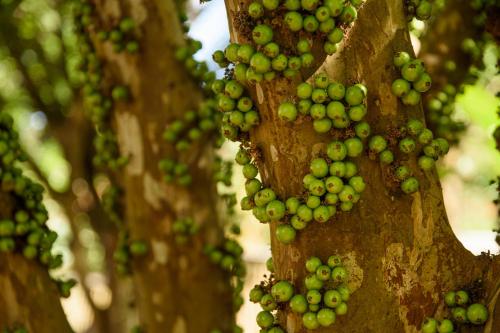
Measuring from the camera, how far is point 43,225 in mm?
3104

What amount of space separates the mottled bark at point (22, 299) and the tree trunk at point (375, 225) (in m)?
1.36

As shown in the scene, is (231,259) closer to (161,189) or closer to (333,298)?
(161,189)

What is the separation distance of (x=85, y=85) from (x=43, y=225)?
113cm

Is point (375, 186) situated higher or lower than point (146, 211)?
lower

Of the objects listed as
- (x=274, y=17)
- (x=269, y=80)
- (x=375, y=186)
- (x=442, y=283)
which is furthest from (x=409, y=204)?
(x=274, y=17)

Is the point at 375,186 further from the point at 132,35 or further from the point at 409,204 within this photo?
the point at 132,35

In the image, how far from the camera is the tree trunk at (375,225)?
200 centimetres

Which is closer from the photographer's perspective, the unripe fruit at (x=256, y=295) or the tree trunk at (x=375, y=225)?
the tree trunk at (x=375, y=225)

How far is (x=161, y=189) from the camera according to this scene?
3.70 metres

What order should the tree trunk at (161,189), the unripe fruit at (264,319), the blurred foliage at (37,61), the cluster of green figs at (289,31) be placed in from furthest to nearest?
1. the blurred foliage at (37,61)
2. the tree trunk at (161,189)
3. the unripe fruit at (264,319)
4. the cluster of green figs at (289,31)

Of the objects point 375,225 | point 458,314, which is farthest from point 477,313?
point 375,225

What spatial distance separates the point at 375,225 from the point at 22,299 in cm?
183

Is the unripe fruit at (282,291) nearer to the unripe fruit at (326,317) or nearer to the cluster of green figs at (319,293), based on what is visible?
the cluster of green figs at (319,293)

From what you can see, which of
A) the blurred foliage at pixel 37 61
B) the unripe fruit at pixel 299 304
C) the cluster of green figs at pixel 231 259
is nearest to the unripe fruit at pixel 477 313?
the unripe fruit at pixel 299 304
